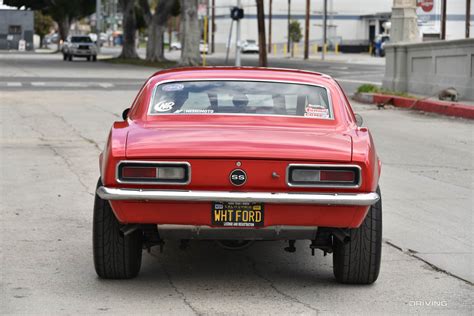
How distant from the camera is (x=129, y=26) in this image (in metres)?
66.4

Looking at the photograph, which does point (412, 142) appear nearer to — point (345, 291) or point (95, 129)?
point (95, 129)

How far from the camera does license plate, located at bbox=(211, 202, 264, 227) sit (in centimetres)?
625

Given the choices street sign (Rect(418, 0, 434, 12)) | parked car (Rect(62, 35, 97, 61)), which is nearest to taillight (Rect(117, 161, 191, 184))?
street sign (Rect(418, 0, 434, 12))

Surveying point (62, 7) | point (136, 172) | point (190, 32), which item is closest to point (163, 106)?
point (136, 172)

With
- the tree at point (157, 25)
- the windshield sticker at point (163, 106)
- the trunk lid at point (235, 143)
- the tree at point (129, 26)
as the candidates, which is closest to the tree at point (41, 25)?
the tree at point (129, 26)

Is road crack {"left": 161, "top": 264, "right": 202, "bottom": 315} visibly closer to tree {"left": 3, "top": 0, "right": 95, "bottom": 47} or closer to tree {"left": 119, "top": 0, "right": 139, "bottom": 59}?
tree {"left": 119, "top": 0, "right": 139, "bottom": 59}

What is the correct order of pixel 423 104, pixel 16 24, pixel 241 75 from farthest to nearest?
pixel 16 24 → pixel 423 104 → pixel 241 75

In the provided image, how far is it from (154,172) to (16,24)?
97.9m

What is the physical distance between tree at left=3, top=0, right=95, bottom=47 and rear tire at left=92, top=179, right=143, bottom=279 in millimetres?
67789

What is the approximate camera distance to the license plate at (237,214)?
625cm

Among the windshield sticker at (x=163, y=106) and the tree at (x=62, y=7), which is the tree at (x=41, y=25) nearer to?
the tree at (x=62, y=7)

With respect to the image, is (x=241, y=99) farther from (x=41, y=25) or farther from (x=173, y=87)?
(x=41, y=25)

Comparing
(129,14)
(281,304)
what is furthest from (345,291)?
(129,14)

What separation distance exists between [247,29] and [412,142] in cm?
9271
